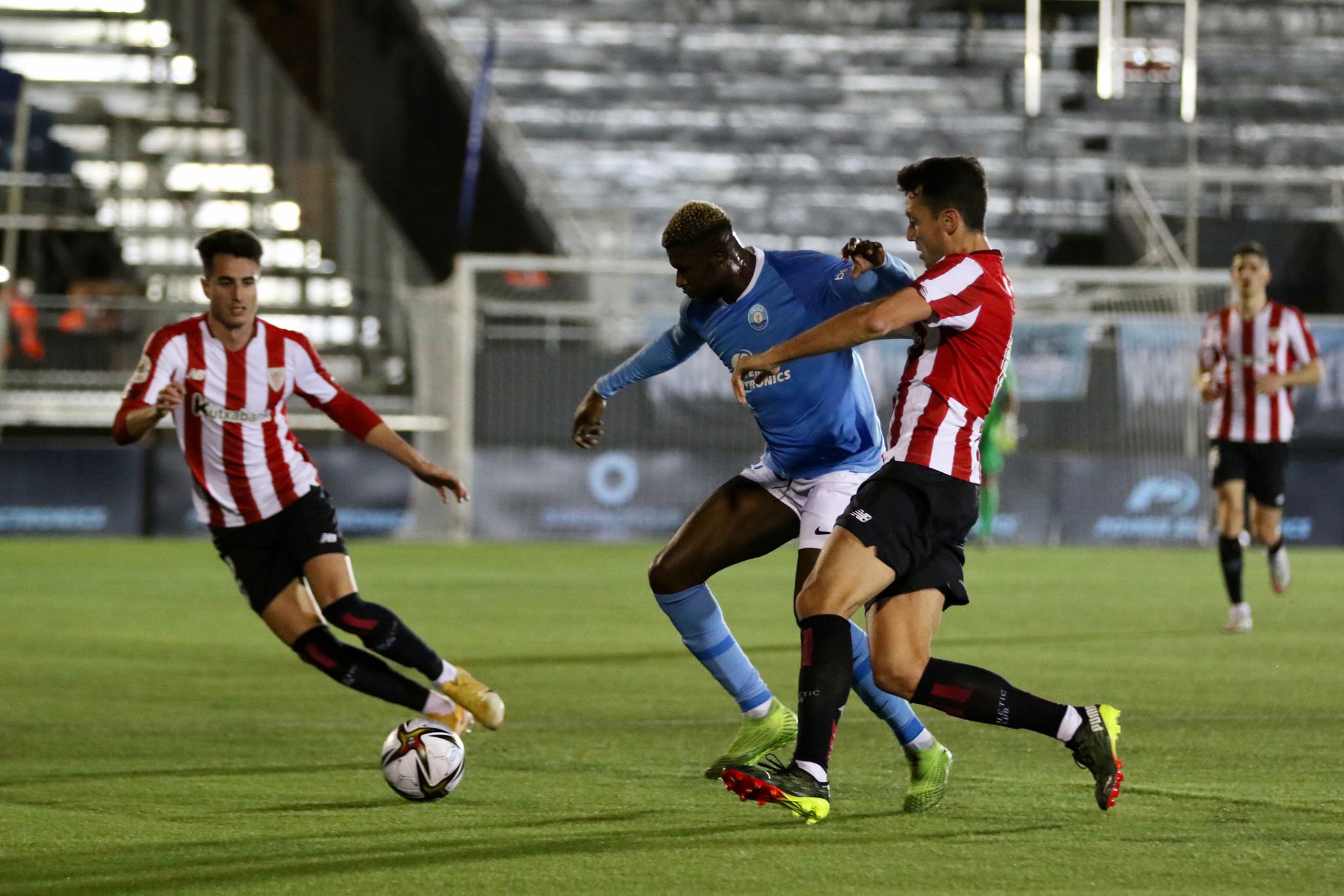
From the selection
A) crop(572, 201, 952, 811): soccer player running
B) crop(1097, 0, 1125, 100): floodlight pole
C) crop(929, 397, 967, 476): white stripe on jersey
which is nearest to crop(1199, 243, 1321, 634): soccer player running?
crop(572, 201, 952, 811): soccer player running

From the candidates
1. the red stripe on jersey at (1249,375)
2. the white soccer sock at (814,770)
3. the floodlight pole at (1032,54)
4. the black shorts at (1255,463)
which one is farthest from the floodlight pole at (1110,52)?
the white soccer sock at (814,770)

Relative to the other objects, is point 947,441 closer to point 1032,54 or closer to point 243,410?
point 243,410

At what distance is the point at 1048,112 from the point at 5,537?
1653cm

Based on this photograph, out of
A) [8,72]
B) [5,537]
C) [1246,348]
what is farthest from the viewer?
[8,72]

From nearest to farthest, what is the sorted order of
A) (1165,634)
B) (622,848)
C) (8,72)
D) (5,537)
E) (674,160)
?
1. (622,848)
2. (1165,634)
3. (5,537)
4. (8,72)
5. (674,160)

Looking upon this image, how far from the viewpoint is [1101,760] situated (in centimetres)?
519

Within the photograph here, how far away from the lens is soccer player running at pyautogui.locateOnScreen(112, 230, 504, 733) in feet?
21.7

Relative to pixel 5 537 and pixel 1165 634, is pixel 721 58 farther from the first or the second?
pixel 1165 634

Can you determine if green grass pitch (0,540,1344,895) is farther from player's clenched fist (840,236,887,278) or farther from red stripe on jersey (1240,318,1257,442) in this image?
player's clenched fist (840,236,887,278)

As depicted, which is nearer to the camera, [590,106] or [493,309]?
[493,309]

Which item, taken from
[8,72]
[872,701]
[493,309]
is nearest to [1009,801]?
[872,701]

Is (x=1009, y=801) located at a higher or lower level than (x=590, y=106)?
lower

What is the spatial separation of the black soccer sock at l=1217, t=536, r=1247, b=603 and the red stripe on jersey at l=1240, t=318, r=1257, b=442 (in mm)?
827

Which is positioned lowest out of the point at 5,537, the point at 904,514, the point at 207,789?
the point at 5,537
